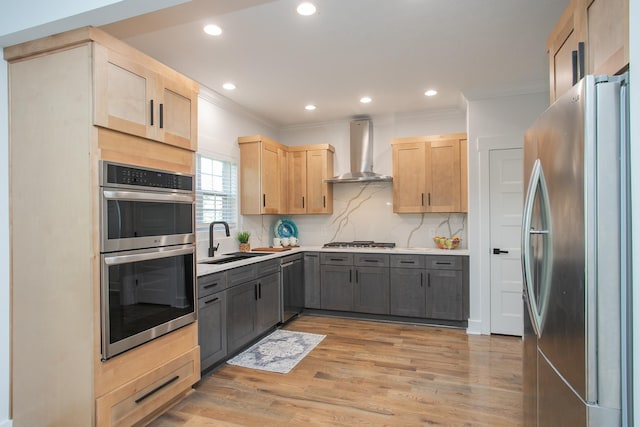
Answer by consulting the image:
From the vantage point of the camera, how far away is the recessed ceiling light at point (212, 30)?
2591mm

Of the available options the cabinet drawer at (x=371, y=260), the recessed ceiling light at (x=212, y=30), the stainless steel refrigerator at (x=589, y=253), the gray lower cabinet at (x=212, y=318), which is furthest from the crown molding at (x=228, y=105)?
the stainless steel refrigerator at (x=589, y=253)

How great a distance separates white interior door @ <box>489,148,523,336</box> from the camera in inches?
155

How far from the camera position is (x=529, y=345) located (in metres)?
1.91

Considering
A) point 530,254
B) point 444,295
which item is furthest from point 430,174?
point 530,254

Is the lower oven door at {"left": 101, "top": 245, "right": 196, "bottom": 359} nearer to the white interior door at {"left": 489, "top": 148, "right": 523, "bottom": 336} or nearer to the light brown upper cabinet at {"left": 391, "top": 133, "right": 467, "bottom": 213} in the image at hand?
the light brown upper cabinet at {"left": 391, "top": 133, "right": 467, "bottom": 213}

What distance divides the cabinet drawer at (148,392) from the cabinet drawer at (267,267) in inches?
48.6

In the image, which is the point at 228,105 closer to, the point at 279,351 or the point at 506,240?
the point at 279,351

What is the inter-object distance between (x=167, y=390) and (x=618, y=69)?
2949mm

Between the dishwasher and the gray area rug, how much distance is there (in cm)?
34

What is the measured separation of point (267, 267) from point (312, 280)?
1008mm

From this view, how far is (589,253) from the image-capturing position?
1.21 m

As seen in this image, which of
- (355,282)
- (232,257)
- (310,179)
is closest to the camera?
(232,257)

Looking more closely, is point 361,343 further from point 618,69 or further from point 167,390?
point 618,69

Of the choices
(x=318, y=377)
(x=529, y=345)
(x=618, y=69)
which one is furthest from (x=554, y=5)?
(x=318, y=377)
